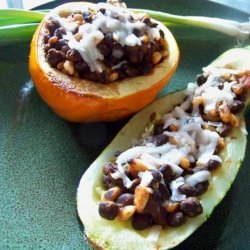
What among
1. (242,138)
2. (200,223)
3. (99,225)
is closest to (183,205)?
(200,223)

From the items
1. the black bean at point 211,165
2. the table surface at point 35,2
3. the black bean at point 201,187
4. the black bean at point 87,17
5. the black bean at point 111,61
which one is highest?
the black bean at point 87,17

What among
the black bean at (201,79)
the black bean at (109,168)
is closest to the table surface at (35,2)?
the black bean at (201,79)

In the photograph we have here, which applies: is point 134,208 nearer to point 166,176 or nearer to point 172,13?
point 166,176

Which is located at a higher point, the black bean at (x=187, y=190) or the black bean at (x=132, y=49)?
the black bean at (x=132, y=49)

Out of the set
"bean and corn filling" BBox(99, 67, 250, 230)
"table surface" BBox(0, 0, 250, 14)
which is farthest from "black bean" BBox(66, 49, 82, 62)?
"table surface" BBox(0, 0, 250, 14)

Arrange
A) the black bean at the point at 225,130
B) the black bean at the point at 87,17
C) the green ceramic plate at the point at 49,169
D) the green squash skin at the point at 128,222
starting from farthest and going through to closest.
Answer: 1. the black bean at the point at 87,17
2. the black bean at the point at 225,130
3. the green ceramic plate at the point at 49,169
4. the green squash skin at the point at 128,222

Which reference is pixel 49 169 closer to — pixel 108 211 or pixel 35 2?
pixel 108 211

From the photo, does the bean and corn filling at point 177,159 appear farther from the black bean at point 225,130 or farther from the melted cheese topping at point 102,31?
the melted cheese topping at point 102,31

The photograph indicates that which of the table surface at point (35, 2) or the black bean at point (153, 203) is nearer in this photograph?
the black bean at point (153, 203)
